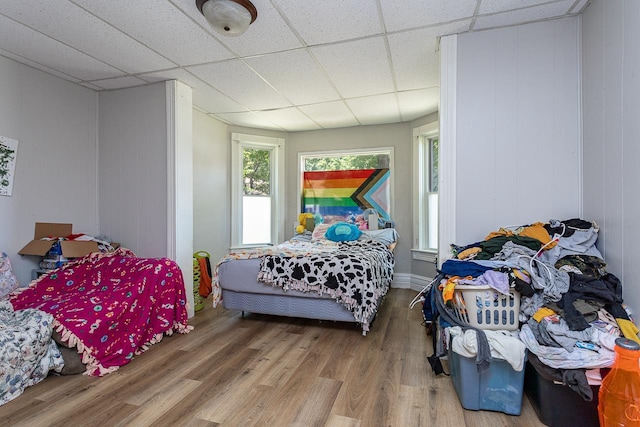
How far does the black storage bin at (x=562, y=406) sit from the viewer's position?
1348 mm

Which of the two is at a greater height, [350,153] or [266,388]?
[350,153]

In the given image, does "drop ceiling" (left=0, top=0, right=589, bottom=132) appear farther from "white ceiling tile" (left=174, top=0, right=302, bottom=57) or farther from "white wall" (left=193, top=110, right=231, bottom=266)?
"white wall" (left=193, top=110, right=231, bottom=266)

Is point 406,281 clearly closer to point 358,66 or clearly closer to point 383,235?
point 383,235

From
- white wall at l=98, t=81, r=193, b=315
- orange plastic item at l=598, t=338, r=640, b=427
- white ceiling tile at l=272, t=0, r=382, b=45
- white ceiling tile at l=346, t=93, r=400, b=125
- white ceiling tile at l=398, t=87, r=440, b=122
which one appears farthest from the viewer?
white ceiling tile at l=346, t=93, r=400, b=125

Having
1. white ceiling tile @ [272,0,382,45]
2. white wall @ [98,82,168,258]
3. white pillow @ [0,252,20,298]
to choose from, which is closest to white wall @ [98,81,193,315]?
white wall @ [98,82,168,258]

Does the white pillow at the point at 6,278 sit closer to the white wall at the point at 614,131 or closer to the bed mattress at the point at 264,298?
the bed mattress at the point at 264,298

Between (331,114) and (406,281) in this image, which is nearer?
(331,114)

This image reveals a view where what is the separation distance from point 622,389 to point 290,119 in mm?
3990

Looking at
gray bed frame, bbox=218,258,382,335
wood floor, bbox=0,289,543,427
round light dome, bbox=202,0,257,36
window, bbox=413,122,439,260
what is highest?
round light dome, bbox=202,0,257,36

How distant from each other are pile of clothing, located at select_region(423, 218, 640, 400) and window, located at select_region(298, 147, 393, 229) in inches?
103

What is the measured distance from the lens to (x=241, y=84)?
3.07m

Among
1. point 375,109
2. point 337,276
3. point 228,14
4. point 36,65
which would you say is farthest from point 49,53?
point 375,109

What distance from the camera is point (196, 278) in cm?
335

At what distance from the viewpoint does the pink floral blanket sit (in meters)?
2.01
